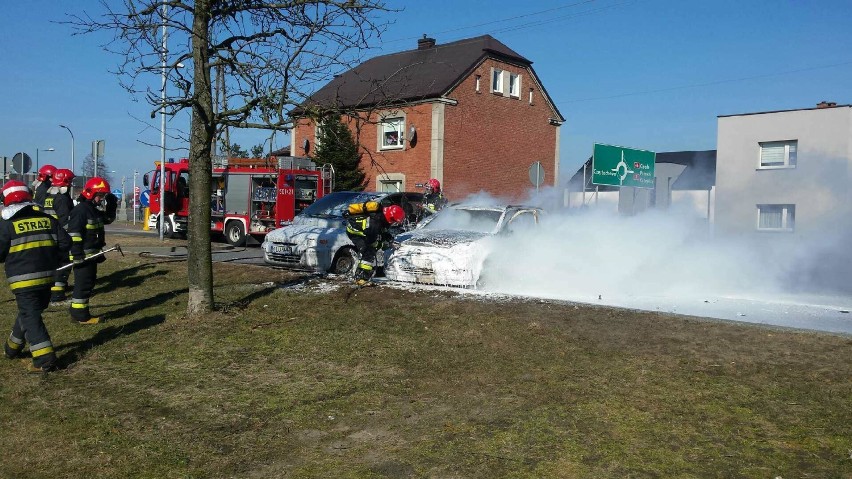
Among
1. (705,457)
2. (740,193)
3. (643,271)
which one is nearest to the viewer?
(705,457)

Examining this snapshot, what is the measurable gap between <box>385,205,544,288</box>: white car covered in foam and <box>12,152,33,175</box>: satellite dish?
47.0 feet

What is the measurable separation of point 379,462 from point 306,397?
1.59 meters

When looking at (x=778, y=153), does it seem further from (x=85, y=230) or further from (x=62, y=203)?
(x=85, y=230)

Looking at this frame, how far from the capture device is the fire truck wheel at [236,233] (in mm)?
22234

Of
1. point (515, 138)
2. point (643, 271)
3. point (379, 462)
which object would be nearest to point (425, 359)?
point (379, 462)

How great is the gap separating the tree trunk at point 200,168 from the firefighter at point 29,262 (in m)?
1.91

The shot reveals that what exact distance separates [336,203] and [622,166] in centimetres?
1799

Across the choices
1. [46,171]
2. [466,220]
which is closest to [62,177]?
[46,171]

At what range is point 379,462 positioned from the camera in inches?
179

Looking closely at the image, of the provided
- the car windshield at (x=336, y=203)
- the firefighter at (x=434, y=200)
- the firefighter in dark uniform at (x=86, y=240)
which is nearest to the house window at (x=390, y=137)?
the firefighter at (x=434, y=200)

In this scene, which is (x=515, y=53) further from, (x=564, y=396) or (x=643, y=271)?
(x=564, y=396)

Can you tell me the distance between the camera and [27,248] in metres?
6.75

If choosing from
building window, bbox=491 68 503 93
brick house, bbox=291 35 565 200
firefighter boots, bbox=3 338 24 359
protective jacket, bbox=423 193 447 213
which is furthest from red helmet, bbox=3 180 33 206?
building window, bbox=491 68 503 93

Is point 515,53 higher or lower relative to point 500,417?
higher
